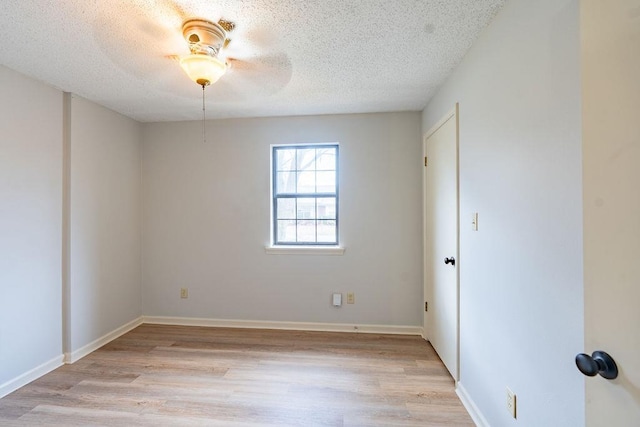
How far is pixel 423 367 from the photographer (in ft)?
7.80

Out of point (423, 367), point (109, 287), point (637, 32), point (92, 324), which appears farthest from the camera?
point (109, 287)

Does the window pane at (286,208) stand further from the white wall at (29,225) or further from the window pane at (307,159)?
the white wall at (29,225)

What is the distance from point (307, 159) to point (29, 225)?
8.12 ft

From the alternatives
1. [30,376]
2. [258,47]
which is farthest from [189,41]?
[30,376]

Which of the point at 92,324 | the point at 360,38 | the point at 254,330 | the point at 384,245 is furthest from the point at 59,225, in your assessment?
the point at 384,245

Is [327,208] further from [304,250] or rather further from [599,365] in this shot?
[599,365]

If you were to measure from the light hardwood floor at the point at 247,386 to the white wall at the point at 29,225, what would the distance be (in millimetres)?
287

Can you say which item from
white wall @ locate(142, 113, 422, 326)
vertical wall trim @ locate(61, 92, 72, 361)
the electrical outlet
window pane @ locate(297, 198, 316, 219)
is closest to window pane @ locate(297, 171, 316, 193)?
window pane @ locate(297, 198, 316, 219)

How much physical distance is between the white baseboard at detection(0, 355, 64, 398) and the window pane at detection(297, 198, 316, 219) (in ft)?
8.19

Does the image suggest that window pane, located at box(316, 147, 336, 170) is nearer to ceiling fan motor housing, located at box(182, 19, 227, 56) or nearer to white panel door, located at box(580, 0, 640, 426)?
ceiling fan motor housing, located at box(182, 19, 227, 56)

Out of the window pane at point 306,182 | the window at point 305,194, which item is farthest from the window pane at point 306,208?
the window pane at point 306,182

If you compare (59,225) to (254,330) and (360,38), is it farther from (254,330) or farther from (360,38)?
(360,38)

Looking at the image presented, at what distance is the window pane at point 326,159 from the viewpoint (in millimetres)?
3225

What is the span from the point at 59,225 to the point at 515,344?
3.40m
